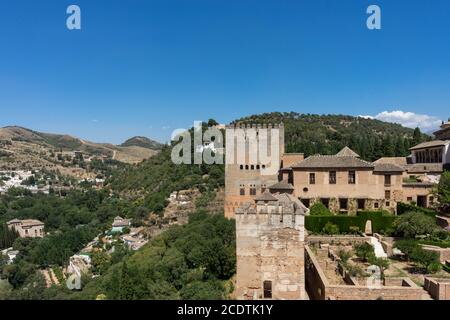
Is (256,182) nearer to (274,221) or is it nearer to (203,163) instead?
(274,221)

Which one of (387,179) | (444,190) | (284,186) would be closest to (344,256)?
(284,186)

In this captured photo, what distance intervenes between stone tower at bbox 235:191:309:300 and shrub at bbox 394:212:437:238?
1115cm

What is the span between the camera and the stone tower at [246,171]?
32.3 metres

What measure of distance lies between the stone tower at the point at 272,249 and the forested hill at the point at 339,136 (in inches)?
1100

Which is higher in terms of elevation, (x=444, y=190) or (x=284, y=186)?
(x=284, y=186)

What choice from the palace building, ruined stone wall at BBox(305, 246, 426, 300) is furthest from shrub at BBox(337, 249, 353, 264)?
the palace building

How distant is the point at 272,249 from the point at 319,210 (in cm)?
1362

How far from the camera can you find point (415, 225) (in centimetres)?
2025

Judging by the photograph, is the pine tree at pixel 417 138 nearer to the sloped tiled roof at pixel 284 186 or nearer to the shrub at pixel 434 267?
the sloped tiled roof at pixel 284 186

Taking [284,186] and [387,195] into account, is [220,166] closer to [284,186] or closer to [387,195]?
[284,186]

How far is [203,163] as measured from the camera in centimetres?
6400

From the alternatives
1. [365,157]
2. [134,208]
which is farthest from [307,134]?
[134,208]

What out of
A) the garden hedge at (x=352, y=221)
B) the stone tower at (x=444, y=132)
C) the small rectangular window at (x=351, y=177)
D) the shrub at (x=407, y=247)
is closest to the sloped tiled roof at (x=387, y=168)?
the small rectangular window at (x=351, y=177)

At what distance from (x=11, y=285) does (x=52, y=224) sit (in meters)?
37.8
